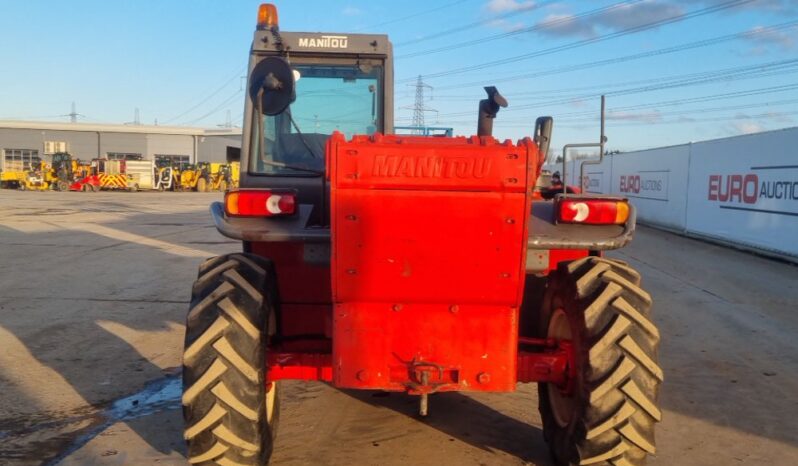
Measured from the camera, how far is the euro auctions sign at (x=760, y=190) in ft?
47.2

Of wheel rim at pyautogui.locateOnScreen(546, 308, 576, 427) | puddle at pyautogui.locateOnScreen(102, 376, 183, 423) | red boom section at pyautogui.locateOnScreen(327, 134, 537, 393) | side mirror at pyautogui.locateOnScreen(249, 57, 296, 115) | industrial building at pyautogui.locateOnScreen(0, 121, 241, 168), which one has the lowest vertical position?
puddle at pyautogui.locateOnScreen(102, 376, 183, 423)

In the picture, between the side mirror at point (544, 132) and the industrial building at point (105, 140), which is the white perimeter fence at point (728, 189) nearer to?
the side mirror at point (544, 132)

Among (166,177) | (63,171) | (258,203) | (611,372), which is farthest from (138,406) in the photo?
(166,177)

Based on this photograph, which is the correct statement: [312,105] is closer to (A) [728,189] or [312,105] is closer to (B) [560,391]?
(B) [560,391]

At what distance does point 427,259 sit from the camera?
128 inches

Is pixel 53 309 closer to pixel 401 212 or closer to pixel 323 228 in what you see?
pixel 323 228

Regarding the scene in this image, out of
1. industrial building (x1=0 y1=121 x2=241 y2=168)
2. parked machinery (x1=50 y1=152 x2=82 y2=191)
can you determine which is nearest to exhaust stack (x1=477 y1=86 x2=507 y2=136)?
parked machinery (x1=50 y1=152 x2=82 y2=191)

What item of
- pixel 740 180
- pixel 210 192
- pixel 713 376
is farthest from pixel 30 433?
pixel 210 192

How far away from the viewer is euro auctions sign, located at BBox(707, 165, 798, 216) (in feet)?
47.2

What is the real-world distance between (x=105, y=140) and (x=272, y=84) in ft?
219

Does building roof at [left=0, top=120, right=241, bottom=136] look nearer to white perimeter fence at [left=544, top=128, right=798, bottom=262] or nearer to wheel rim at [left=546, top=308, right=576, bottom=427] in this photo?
white perimeter fence at [left=544, top=128, right=798, bottom=262]

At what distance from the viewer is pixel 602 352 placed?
3602 millimetres

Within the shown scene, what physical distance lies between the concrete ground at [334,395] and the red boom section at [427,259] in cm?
116

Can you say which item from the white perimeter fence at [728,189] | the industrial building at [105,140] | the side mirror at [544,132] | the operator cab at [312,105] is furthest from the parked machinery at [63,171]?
the side mirror at [544,132]
